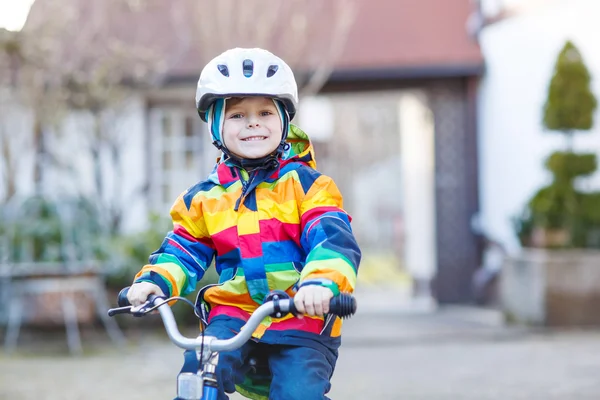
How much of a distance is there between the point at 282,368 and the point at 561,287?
20.3 ft

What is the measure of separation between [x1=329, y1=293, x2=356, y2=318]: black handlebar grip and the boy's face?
69 cm

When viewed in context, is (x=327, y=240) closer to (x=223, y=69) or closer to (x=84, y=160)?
(x=223, y=69)

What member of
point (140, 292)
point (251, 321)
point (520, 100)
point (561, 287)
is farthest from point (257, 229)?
point (520, 100)

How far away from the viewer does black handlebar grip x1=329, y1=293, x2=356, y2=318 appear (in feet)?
8.37

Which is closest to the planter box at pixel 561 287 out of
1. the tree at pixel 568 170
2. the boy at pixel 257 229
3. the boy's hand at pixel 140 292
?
the tree at pixel 568 170

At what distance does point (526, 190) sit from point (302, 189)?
28.0 ft

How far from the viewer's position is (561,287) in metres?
8.63

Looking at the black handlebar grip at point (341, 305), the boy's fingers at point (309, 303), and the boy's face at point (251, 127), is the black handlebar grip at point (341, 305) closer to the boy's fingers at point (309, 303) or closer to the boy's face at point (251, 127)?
the boy's fingers at point (309, 303)

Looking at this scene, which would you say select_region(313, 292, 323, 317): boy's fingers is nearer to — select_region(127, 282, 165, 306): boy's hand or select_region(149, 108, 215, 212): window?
select_region(127, 282, 165, 306): boy's hand

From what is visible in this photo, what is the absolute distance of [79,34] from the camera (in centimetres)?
1070

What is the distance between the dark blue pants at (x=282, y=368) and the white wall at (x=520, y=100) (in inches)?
281

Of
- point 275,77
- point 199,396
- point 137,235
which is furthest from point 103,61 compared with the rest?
point 199,396

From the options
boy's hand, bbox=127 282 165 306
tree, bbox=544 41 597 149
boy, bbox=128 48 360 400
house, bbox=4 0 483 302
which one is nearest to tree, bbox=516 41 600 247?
tree, bbox=544 41 597 149

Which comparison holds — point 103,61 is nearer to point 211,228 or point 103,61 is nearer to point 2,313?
point 2,313
